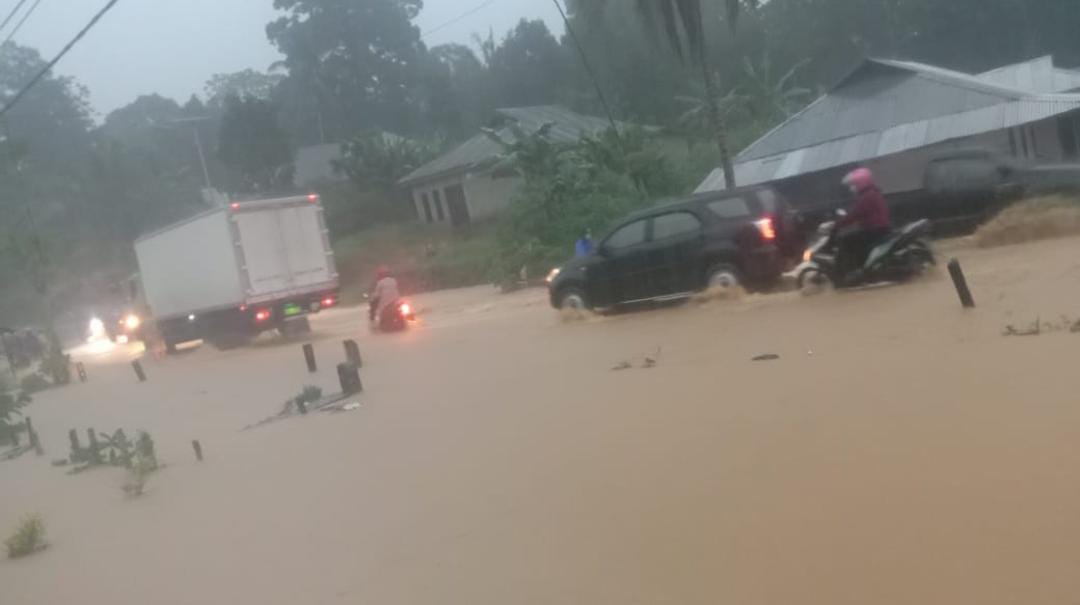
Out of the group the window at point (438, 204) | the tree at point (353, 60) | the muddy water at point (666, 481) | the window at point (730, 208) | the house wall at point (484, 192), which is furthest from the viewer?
the tree at point (353, 60)

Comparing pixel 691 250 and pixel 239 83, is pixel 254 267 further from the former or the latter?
Result: pixel 239 83

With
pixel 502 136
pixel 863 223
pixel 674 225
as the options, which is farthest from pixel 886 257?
pixel 502 136

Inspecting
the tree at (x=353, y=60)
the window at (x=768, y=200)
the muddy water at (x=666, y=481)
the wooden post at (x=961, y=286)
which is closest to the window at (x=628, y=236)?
the window at (x=768, y=200)

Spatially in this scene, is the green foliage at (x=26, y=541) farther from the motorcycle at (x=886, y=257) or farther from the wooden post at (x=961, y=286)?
the motorcycle at (x=886, y=257)

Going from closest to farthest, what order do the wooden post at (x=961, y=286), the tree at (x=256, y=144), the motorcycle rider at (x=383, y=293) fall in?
the wooden post at (x=961, y=286), the motorcycle rider at (x=383, y=293), the tree at (x=256, y=144)

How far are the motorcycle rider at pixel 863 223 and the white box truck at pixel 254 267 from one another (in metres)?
13.2

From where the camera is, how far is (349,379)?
12.6 metres

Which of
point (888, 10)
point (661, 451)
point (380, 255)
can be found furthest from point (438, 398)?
point (888, 10)

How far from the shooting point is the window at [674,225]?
47.3ft

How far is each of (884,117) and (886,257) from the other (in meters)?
12.3

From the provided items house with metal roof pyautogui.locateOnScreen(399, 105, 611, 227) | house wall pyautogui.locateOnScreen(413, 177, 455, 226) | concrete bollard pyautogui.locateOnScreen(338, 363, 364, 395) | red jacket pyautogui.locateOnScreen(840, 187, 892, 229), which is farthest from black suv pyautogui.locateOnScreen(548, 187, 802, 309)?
house wall pyautogui.locateOnScreen(413, 177, 455, 226)

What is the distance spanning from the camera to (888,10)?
43.6m

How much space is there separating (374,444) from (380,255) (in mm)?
28462

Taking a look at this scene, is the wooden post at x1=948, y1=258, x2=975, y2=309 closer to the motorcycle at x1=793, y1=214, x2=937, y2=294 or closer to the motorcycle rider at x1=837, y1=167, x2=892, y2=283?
the motorcycle at x1=793, y1=214, x2=937, y2=294
